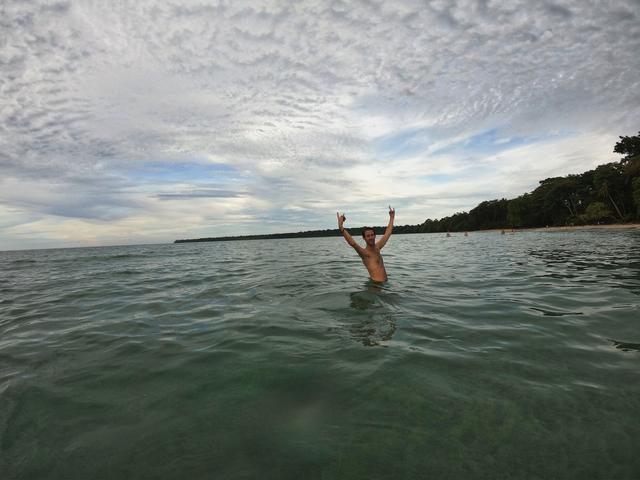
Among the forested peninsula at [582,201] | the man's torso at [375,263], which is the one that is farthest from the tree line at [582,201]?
the man's torso at [375,263]

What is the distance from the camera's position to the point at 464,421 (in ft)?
8.99

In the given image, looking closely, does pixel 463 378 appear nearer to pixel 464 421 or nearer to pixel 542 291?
pixel 464 421

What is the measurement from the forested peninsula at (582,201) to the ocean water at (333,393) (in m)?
61.2

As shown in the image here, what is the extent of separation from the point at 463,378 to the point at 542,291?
225 inches

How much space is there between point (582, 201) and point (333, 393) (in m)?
94.2

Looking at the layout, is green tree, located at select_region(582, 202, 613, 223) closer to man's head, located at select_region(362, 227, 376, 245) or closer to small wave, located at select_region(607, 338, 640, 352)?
man's head, located at select_region(362, 227, 376, 245)

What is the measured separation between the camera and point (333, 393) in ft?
10.8

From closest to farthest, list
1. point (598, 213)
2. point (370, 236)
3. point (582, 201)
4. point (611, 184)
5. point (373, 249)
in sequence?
point (370, 236), point (373, 249), point (598, 213), point (611, 184), point (582, 201)

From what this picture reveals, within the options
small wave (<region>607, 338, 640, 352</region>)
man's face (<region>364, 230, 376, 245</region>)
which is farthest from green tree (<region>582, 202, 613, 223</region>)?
small wave (<region>607, 338, 640, 352</region>)

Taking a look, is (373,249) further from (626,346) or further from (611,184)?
(611,184)

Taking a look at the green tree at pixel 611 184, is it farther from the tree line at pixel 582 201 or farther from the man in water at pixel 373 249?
the man in water at pixel 373 249

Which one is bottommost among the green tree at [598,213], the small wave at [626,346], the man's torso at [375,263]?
the small wave at [626,346]

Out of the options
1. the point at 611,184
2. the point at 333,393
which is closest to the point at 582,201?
the point at 611,184

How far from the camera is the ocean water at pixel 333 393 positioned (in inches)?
93.4
